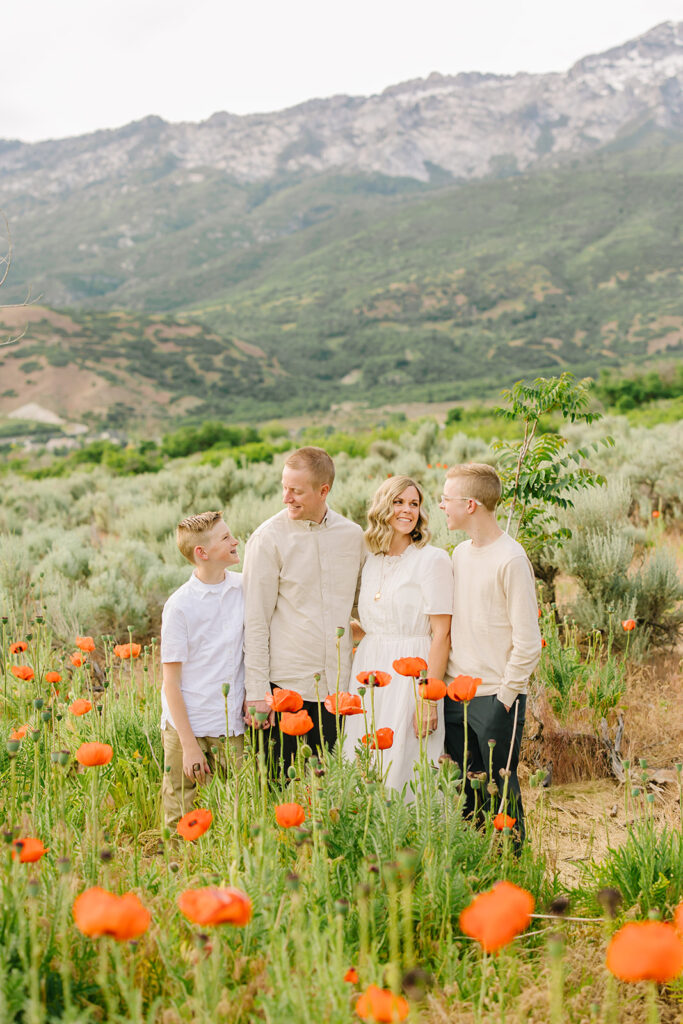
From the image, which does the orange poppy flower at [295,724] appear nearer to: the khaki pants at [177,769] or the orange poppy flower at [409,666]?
the orange poppy flower at [409,666]

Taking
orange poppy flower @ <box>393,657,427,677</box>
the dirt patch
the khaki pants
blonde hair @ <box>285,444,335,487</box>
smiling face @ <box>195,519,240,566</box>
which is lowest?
the khaki pants

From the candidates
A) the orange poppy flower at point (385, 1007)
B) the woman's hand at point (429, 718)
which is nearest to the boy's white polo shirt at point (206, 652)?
the woman's hand at point (429, 718)

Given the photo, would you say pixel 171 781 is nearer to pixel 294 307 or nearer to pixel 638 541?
pixel 638 541

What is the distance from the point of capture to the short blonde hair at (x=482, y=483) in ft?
9.88

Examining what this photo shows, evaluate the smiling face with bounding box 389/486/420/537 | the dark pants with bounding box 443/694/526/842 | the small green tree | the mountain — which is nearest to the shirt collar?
the smiling face with bounding box 389/486/420/537

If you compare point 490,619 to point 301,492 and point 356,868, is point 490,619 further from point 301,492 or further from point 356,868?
point 356,868

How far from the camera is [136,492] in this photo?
43.0ft

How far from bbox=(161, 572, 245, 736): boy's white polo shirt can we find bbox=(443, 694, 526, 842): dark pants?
0.90m

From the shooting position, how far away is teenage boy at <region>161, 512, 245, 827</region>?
9.66ft

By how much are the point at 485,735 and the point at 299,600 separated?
37.5 inches

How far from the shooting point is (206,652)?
10.0ft

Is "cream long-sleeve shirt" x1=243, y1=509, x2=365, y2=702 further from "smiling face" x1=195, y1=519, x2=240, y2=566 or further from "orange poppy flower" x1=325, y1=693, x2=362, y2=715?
"orange poppy flower" x1=325, y1=693, x2=362, y2=715

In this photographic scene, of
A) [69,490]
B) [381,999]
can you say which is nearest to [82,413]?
[69,490]

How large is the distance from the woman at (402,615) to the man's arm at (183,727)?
615 millimetres
